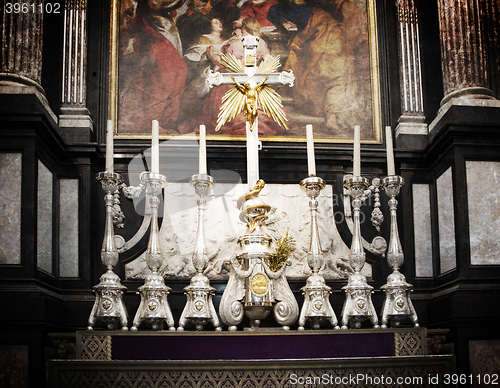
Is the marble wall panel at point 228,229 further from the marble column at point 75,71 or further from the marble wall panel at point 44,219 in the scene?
the marble column at point 75,71

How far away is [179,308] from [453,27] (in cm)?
381

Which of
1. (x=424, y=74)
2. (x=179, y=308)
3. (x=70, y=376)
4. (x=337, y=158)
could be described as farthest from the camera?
(x=424, y=74)

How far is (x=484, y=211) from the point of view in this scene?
17.7 feet

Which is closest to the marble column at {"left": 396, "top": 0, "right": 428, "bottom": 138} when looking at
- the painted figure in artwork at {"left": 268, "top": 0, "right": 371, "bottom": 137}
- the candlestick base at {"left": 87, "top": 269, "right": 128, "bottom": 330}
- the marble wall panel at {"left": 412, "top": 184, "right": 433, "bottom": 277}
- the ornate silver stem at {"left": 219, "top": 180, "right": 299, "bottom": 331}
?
the painted figure in artwork at {"left": 268, "top": 0, "right": 371, "bottom": 137}

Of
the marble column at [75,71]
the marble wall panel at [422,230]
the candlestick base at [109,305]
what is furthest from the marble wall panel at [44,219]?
the marble wall panel at [422,230]

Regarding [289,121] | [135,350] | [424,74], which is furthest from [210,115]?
[135,350]

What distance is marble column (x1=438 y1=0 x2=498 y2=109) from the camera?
5.97 metres

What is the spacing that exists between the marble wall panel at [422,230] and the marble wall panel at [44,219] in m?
3.41

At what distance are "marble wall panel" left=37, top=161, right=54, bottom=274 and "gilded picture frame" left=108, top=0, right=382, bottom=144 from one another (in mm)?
984

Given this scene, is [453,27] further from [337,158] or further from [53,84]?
[53,84]

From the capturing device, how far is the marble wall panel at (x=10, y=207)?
4.93 metres

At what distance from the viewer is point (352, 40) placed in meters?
6.78

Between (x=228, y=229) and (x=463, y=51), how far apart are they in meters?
2.87

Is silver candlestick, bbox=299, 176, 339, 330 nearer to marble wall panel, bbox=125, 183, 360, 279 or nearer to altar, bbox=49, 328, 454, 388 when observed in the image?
altar, bbox=49, 328, 454, 388
